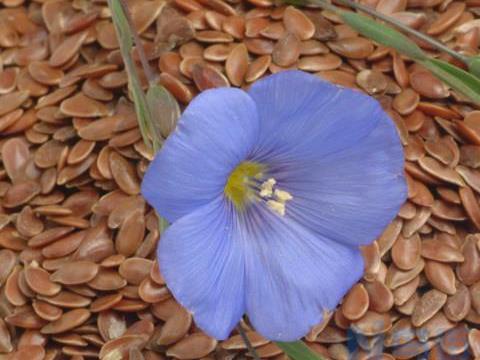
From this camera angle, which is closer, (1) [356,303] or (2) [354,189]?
(2) [354,189]

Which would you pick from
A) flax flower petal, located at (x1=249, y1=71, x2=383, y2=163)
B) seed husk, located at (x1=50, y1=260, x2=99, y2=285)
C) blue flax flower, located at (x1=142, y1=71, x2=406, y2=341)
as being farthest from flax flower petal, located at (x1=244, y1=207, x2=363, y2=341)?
seed husk, located at (x1=50, y1=260, x2=99, y2=285)

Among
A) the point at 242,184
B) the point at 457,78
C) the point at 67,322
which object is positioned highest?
the point at 457,78

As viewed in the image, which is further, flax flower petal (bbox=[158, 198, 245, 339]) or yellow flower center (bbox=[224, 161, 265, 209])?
yellow flower center (bbox=[224, 161, 265, 209])

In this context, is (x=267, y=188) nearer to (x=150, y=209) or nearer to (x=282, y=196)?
(x=282, y=196)

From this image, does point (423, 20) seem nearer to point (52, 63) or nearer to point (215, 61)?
point (215, 61)

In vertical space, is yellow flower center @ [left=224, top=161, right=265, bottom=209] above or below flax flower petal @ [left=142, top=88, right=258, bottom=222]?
below

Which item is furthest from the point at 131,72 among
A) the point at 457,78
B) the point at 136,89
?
the point at 457,78

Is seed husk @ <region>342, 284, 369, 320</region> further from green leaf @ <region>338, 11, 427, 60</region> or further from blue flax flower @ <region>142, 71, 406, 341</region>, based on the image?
green leaf @ <region>338, 11, 427, 60</region>

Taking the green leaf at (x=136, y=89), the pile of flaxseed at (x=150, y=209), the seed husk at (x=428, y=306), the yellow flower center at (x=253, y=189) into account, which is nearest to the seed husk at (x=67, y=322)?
the pile of flaxseed at (x=150, y=209)
